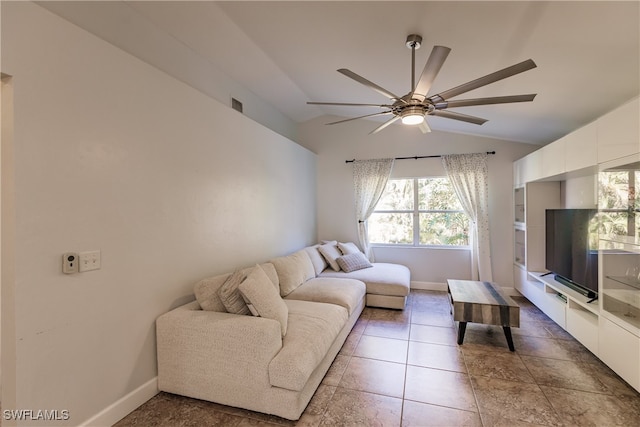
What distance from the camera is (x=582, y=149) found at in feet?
8.80

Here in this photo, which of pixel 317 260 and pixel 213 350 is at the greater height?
pixel 317 260

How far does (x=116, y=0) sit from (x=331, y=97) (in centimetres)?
258

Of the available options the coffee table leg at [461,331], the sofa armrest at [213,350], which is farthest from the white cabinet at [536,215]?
the sofa armrest at [213,350]

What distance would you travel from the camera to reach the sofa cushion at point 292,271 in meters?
3.31

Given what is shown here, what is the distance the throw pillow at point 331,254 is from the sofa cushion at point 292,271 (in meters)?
0.59

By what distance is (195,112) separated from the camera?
8.65 ft

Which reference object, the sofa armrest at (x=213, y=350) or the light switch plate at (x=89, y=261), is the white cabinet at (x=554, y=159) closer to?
the sofa armrest at (x=213, y=350)

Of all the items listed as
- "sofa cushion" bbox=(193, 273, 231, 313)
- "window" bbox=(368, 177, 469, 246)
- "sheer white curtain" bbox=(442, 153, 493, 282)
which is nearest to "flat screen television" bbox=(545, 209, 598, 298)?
"sheer white curtain" bbox=(442, 153, 493, 282)

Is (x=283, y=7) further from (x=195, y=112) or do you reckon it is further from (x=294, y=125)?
(x=294, y=125)

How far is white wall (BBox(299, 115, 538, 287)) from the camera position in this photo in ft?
15.1

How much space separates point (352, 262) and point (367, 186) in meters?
1.44

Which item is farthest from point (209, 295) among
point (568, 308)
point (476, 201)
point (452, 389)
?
point (476, 201)

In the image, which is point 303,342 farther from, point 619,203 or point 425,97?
point 619,203

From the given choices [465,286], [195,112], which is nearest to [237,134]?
[195,112]
